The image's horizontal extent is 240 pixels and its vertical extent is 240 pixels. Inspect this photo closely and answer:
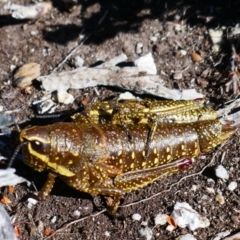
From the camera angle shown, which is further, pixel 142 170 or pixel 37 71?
pixel 37 71

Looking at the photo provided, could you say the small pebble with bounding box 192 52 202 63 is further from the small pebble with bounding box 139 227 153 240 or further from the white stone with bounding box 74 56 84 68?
the small pebble with bounding box 139 227 153 240

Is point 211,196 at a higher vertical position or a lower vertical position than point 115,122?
lower

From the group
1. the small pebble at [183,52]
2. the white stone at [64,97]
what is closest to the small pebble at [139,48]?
the small pebble at [183,52]

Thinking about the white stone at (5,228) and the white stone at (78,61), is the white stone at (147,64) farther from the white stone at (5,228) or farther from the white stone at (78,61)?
the white stone at (5,228)

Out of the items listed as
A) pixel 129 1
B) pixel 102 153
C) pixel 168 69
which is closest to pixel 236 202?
pixel 102 153

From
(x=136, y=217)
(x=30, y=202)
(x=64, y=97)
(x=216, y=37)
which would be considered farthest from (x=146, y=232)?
(x=216, y=37)

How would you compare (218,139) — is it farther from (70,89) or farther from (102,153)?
(70,89)

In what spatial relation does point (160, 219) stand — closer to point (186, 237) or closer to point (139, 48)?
point (186, 237)
